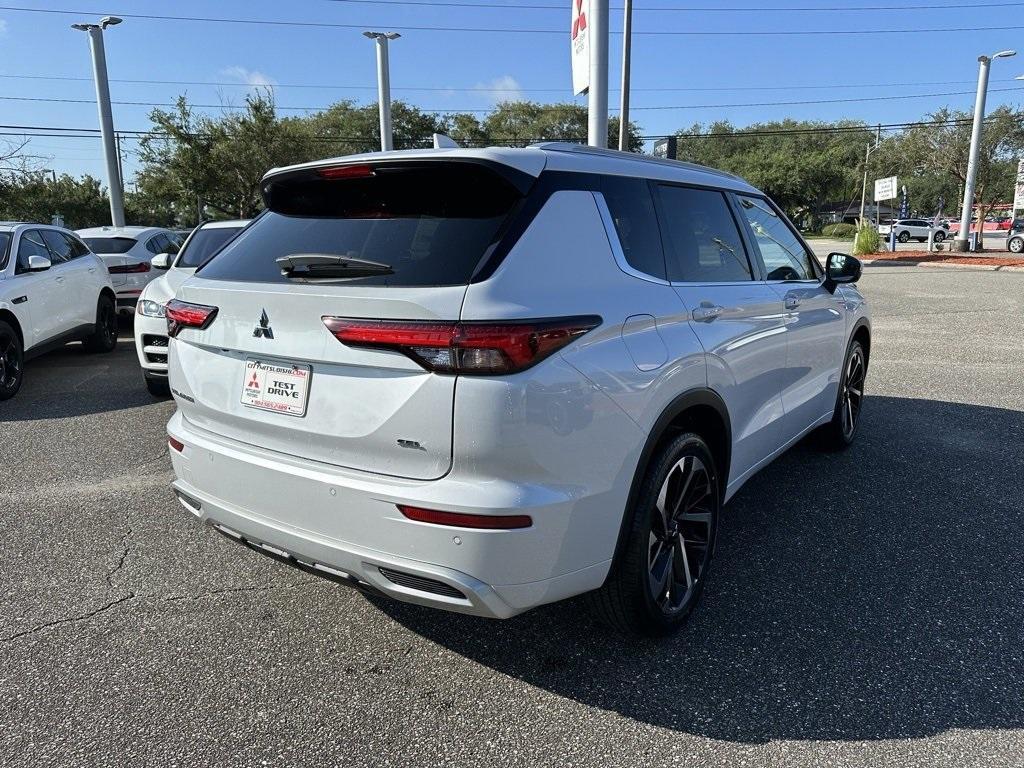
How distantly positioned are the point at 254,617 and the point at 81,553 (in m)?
1.28

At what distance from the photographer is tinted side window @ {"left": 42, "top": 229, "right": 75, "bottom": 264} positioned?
867cm

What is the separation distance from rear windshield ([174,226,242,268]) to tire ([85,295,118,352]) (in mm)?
2353

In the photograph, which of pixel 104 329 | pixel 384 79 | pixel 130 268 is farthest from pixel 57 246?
pixel 384 79

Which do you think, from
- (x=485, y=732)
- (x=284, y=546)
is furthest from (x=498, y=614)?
(x=284, y=546)

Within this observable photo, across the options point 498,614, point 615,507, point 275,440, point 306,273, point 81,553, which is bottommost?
point 81,553

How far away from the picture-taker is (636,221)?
285cm

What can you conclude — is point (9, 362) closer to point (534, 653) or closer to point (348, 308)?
point (348, 308)

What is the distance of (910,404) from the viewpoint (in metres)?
6.52

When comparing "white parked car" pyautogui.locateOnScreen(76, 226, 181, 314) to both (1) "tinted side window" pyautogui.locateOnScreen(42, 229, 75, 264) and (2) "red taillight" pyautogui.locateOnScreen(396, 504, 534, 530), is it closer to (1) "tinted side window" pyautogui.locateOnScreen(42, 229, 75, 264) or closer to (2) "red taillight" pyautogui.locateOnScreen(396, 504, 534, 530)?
(1) "tinted side window" pyautogui.locateOnScreen(42, 229, 75, 264)

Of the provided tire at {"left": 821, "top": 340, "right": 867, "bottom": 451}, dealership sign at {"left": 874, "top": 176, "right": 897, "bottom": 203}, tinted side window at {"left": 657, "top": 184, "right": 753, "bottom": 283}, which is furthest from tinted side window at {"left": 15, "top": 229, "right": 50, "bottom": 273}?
dealership sign at {"left": 874, "top": 176, "right": 897, "bottom": 203}

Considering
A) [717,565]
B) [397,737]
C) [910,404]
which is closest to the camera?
[397,737]

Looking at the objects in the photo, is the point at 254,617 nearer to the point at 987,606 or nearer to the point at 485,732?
the point at 485,732

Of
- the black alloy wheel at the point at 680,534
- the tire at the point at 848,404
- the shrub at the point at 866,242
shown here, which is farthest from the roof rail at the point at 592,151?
the shrub at the point at 866,242

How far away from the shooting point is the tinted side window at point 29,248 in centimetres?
790
